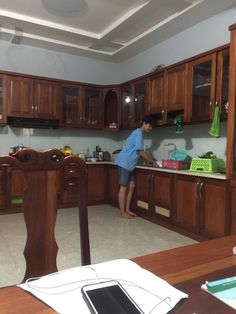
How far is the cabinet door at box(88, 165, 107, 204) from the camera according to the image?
4934 millimetres

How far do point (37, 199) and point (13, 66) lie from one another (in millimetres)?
4306

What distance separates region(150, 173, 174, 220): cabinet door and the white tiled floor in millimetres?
209

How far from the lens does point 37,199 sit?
1.02 metres

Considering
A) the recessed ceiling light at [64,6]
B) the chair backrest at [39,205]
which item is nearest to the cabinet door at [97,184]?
the recessed ceiling light at [64,6]

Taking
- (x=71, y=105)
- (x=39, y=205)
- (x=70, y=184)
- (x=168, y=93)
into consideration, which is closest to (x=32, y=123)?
(x=71, y=105)

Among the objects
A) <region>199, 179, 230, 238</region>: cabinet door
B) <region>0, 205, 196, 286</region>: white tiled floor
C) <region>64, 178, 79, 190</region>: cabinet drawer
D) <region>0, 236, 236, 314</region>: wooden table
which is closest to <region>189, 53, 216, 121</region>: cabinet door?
<region>199, 179, 230, 238</region>: cabinet door

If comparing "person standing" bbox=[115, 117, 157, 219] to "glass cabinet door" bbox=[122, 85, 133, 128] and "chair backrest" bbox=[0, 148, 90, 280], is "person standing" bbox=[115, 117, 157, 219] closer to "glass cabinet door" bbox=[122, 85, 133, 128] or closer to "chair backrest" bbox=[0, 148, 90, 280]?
"glass cabinet door" bbox=[122, 85, 133, 128]

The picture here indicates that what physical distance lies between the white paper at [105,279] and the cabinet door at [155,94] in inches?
135

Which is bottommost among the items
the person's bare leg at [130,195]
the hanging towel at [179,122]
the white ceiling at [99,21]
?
the person's bare leg at [130,195]

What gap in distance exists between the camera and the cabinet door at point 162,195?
11.7 ft

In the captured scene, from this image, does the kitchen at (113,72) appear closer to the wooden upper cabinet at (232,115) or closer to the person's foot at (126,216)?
the wooden upper cabinet at (232,115)

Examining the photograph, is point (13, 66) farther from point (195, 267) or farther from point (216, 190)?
point (195, 267)

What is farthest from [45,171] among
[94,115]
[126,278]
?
[94,115]

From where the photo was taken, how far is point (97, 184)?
499 cm
